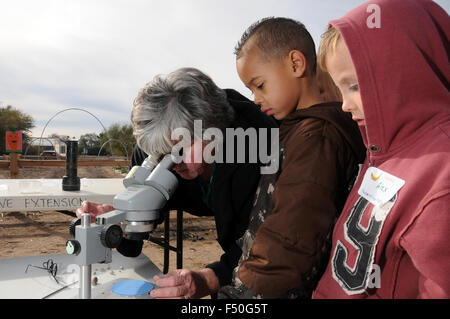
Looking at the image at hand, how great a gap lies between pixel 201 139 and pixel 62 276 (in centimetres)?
78

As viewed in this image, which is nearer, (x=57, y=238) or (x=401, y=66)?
(x=401, y=66)

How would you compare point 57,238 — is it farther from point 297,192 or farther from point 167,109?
point 297,192

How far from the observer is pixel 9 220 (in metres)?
7.21

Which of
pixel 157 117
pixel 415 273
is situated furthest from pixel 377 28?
pixel 157 117

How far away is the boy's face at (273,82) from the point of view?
1.29 m

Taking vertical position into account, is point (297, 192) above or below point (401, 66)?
below

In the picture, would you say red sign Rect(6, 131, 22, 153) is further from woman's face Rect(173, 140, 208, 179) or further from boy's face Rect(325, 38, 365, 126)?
boy's face Rect(325, 38, 365, 126)

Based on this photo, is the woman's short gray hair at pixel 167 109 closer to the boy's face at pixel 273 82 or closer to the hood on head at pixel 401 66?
the boy's face at pixel 273 82

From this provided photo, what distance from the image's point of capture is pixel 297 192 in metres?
0.95

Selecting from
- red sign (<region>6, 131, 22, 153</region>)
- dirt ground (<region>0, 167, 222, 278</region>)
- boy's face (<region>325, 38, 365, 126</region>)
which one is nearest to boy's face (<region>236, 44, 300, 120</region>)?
boy's face (<region>325, 38, 365, 126</region>)

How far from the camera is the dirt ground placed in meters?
5.25

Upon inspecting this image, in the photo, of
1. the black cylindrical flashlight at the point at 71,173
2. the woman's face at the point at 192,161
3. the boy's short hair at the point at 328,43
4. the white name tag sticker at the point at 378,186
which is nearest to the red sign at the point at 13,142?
the black cylindrical flashlight at the point at 71,173

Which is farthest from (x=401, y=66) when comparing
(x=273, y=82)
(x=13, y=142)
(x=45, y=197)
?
(x=13, y=142)

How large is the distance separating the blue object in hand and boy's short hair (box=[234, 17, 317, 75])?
947 millimetres
